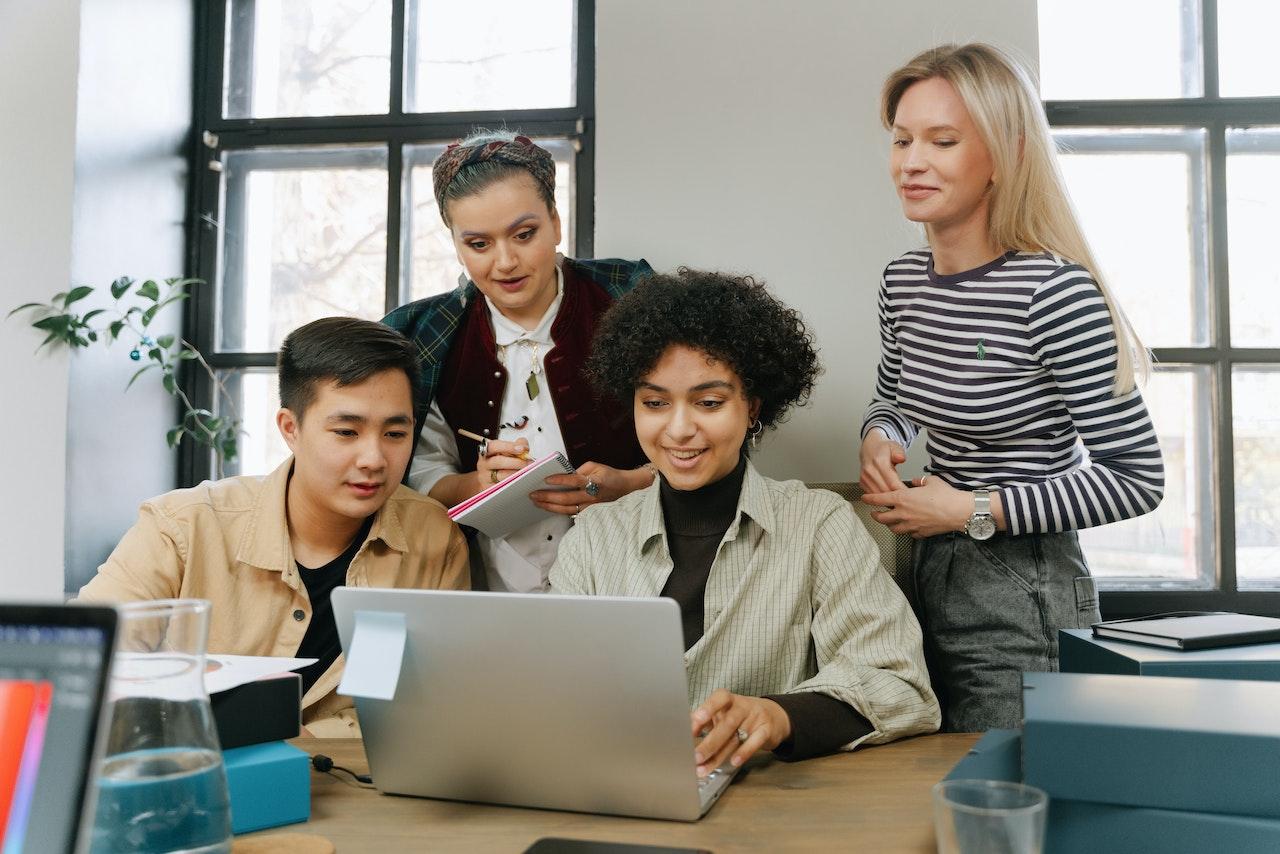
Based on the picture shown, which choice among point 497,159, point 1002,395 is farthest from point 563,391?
point 1002,395

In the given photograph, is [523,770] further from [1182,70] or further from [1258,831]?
[1182,70]

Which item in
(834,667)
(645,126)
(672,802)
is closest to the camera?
(672,802)

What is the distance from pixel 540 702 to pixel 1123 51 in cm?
226

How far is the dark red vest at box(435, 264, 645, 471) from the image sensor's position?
1896mm

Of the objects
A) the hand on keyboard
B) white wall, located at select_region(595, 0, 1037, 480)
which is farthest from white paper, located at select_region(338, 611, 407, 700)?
white wall, located at select_region(595, 0, 1037, 480)

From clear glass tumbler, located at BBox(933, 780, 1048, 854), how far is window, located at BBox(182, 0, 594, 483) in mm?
1951

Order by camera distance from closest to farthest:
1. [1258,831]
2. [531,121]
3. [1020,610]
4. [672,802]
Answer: [1258,831]
[672,802]
[1020,610]
[531,121]

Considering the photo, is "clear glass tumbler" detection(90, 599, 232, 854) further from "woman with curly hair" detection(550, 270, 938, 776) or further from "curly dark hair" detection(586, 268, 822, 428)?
"curly dark hair" detection(586, 268, 822, 428)

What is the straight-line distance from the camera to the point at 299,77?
257cm

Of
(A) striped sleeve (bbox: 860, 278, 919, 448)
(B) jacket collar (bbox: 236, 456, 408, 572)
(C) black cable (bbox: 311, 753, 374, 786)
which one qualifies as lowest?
(C) black cable (bbox: 311, 753, 374, 786)

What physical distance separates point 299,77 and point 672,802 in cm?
232

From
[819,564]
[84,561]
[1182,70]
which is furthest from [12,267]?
[1182,70]

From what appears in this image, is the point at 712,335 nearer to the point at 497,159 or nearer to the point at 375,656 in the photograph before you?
the point at 497,159

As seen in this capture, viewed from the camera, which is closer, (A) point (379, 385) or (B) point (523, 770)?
(B) point (523, 770)
